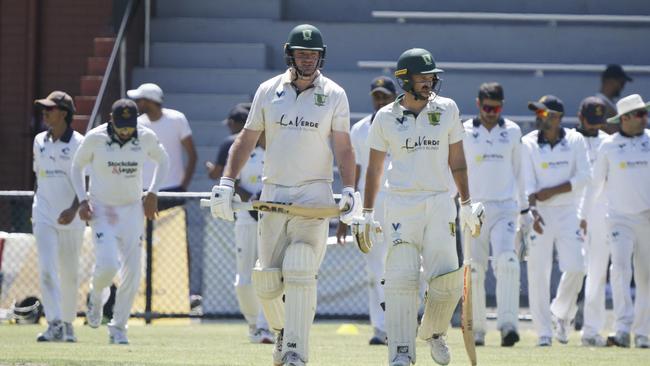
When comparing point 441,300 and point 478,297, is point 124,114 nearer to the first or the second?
point 478,297

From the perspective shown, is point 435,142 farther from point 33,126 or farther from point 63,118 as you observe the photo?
point 33,126


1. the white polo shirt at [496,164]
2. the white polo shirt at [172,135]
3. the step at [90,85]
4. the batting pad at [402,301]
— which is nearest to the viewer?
the batting pad at [402,301]

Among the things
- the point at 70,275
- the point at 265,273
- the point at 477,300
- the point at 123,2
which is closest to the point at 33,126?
the point at 123,2

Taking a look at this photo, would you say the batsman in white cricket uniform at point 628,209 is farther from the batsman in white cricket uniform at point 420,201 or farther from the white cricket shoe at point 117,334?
the white cricket shoe at point 117,334

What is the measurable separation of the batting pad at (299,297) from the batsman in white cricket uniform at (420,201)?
18.9 inches

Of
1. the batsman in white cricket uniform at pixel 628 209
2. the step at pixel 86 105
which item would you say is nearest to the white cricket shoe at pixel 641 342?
the batsman in white cricket uniform at pixel 628 209

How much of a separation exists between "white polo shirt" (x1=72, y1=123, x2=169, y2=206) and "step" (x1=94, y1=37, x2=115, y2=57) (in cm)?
661

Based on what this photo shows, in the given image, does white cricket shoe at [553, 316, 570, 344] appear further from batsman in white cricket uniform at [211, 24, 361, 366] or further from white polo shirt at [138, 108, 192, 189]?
batsman in white cricket uniform at [211, 24, 361, 366]

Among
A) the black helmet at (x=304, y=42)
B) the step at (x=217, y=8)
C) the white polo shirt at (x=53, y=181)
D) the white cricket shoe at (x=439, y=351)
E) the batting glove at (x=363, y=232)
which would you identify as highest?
the step at (x=217, y=8)

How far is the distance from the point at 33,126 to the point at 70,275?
7237 millimetres

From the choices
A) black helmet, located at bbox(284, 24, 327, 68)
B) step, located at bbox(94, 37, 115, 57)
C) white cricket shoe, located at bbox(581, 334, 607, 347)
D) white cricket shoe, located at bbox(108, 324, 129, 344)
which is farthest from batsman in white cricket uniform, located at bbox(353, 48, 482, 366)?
step, located at bbox(94, 37, 115, 57)

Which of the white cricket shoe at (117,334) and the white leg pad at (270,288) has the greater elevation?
the white leg pad at (270,288)

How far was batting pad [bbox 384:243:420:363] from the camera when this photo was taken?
945 centimetres

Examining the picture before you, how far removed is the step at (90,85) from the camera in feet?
63.5
